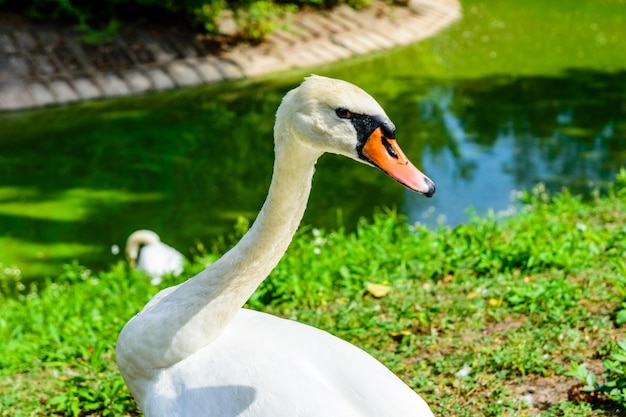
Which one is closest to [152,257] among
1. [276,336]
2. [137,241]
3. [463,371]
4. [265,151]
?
[137,241]

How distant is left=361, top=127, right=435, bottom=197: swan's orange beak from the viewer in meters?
2.07

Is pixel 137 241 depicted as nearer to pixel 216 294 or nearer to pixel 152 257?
pixel 152 257

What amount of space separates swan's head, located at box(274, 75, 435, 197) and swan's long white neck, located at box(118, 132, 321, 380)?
0.20 metres

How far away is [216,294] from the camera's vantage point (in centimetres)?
244

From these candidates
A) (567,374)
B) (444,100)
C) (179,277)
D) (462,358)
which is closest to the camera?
(567,374)

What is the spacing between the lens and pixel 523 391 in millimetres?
3080

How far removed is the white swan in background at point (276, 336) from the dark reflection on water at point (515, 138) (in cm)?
371

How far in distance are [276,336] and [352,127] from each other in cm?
72

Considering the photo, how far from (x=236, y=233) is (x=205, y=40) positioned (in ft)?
19.7

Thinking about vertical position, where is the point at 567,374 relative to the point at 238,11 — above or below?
above

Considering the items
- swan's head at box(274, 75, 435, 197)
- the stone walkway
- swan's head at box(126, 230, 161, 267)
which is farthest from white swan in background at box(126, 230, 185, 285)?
the stone walkway

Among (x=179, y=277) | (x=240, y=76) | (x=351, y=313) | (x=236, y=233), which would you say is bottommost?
(x=240, y=76)

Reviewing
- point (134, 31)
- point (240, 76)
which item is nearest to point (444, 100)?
point (240, 76)

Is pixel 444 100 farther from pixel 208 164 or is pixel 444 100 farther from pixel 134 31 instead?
pixel 134 31
